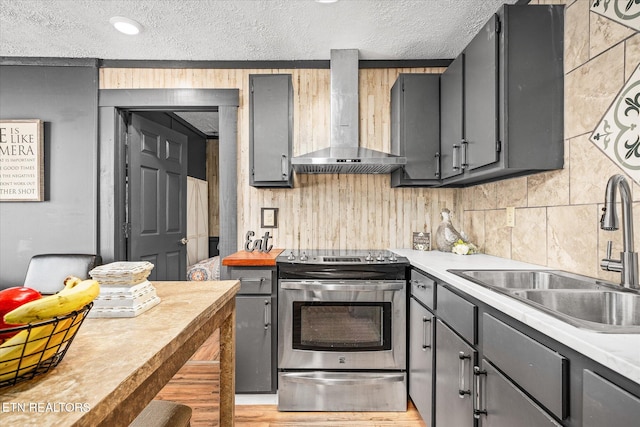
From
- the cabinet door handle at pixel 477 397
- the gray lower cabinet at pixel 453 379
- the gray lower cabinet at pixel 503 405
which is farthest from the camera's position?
the gray lower cabinet at pixel 453 379

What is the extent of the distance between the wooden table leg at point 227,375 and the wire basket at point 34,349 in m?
0.62

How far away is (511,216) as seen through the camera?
81.2 inches

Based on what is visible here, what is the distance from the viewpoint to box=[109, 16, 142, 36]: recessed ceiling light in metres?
2.16

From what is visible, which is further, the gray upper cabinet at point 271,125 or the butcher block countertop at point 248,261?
the gray upper cabinet at point 271,125

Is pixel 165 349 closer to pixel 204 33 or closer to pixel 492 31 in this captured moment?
pixel 492 31

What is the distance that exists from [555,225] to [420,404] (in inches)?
50.5

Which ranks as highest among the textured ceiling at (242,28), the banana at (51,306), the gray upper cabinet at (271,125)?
the textured ceiling at (242,28)

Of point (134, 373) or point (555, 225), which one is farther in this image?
point (555, 225)

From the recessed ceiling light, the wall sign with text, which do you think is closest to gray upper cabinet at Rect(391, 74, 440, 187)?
the recessed ceiling light

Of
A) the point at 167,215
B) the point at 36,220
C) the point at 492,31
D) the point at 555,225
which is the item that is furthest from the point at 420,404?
the point at 36,220

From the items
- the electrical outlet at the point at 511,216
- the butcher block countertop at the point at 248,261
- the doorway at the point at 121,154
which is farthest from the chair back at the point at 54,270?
the electrical outlet at the point at 511,216

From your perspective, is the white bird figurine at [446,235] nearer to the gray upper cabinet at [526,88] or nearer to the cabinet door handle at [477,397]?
the gray upper cabinet at [526,88]

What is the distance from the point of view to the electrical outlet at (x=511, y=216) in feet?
6.69

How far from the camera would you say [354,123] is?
2.62m
